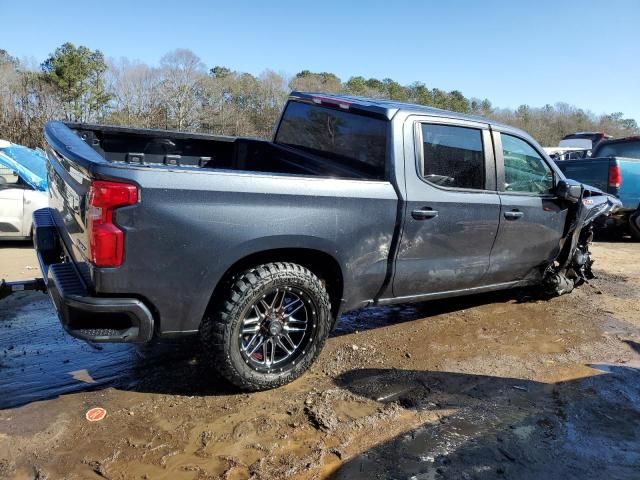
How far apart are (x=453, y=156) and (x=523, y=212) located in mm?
979

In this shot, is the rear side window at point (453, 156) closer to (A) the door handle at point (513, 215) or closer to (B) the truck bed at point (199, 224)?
(A) the door handle at point (513, 215)

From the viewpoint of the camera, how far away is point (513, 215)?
4.61 m

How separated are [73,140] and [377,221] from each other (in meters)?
2.11

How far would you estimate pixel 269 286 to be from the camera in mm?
3314

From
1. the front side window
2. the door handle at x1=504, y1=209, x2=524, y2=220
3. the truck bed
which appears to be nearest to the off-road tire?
the front side window

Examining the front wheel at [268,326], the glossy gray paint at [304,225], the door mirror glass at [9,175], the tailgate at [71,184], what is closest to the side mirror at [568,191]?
the glossy gray paint at [304,225]

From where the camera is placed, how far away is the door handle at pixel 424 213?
3875 mm

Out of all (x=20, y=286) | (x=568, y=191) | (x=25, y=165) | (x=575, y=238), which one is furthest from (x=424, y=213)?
(x=25, y=165)

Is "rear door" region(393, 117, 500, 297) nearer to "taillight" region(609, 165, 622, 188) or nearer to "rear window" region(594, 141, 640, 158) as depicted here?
"taillight" region(609, 165, 622, 188)

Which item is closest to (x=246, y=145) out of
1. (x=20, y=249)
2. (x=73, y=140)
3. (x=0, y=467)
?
(x=73, y=140)

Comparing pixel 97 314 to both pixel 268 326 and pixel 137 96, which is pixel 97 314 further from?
pixel 137 96

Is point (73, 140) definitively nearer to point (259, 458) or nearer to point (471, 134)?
point (259, 458)

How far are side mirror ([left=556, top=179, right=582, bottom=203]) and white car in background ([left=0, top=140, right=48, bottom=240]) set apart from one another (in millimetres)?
6839

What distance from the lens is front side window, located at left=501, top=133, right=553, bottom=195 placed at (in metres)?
4.66
